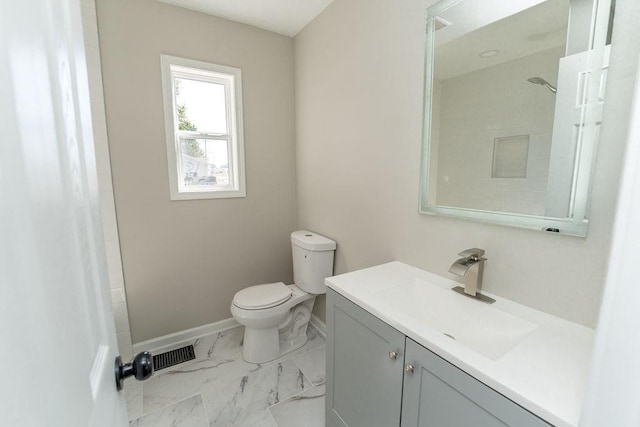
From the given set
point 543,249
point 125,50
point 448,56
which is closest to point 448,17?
point 448,56

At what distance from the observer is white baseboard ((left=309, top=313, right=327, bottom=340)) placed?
2.31 meters

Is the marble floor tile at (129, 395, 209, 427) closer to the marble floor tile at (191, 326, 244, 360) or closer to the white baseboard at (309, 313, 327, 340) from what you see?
the marble floor tile at (191, 326, 244, 360)

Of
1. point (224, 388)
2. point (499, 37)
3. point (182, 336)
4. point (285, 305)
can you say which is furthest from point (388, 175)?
point (182, 336)

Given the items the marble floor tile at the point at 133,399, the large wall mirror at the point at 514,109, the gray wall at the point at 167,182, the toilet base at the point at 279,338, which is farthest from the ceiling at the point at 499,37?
the marble floor tile at the point at 133,399

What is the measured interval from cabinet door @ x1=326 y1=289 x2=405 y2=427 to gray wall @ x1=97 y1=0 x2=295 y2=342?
1345 millimetres

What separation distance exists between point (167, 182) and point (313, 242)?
119 cm

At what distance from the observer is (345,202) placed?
77.3 inches

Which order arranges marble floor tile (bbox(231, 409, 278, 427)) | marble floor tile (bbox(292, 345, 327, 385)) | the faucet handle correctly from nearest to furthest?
the faucet handle
marble floor tile (bbox(231, 409, 278, 427))
marble floor tile (bbox(292, 345, 327, 385))

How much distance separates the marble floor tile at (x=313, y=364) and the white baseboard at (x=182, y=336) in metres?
0.73

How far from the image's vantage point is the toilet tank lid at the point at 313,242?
2062 mm

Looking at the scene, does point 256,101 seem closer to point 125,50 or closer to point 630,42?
point 125,50

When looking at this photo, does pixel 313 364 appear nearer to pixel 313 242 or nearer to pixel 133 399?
pixel 313 242

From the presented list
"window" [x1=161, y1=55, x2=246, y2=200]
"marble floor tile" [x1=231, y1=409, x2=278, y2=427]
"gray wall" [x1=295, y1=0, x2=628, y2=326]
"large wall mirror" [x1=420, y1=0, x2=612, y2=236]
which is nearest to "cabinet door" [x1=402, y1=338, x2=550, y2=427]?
"gray wall" [x1=295, y1=0, x2=628, y2=326]

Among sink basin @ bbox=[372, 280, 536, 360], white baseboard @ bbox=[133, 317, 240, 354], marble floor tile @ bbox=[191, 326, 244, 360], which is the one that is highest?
sink basin @ bbox=[372, 280, 536, 360]
